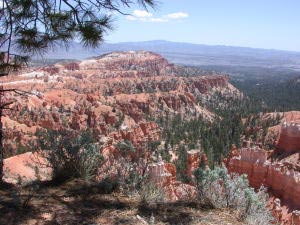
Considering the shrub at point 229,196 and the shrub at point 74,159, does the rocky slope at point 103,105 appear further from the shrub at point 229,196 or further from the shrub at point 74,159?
the shrub at point 229,196

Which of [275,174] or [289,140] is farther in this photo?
[289,140]

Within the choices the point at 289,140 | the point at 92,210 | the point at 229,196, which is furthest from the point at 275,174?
the point at 92,210

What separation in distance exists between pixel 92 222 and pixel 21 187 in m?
1.99

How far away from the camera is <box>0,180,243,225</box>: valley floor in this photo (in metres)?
4.84

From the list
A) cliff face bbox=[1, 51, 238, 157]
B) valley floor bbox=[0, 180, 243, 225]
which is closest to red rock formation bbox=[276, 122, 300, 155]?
cliff face bbox=[1, 51, 238, 157]

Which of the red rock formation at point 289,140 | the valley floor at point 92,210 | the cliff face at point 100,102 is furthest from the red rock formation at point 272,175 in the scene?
the valley floor at point 92,210

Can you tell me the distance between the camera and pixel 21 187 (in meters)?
6.28

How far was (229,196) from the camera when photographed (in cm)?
562

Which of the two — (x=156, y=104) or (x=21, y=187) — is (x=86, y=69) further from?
(x=21, y=187)

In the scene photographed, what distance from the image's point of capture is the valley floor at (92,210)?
4.84 m

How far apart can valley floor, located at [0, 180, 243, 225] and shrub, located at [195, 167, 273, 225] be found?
148 millimetres

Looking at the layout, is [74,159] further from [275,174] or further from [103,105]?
[103,105]

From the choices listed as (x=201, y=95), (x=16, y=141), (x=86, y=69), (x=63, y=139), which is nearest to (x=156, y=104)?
(x=201, y=95)

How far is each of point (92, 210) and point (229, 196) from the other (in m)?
1.87
